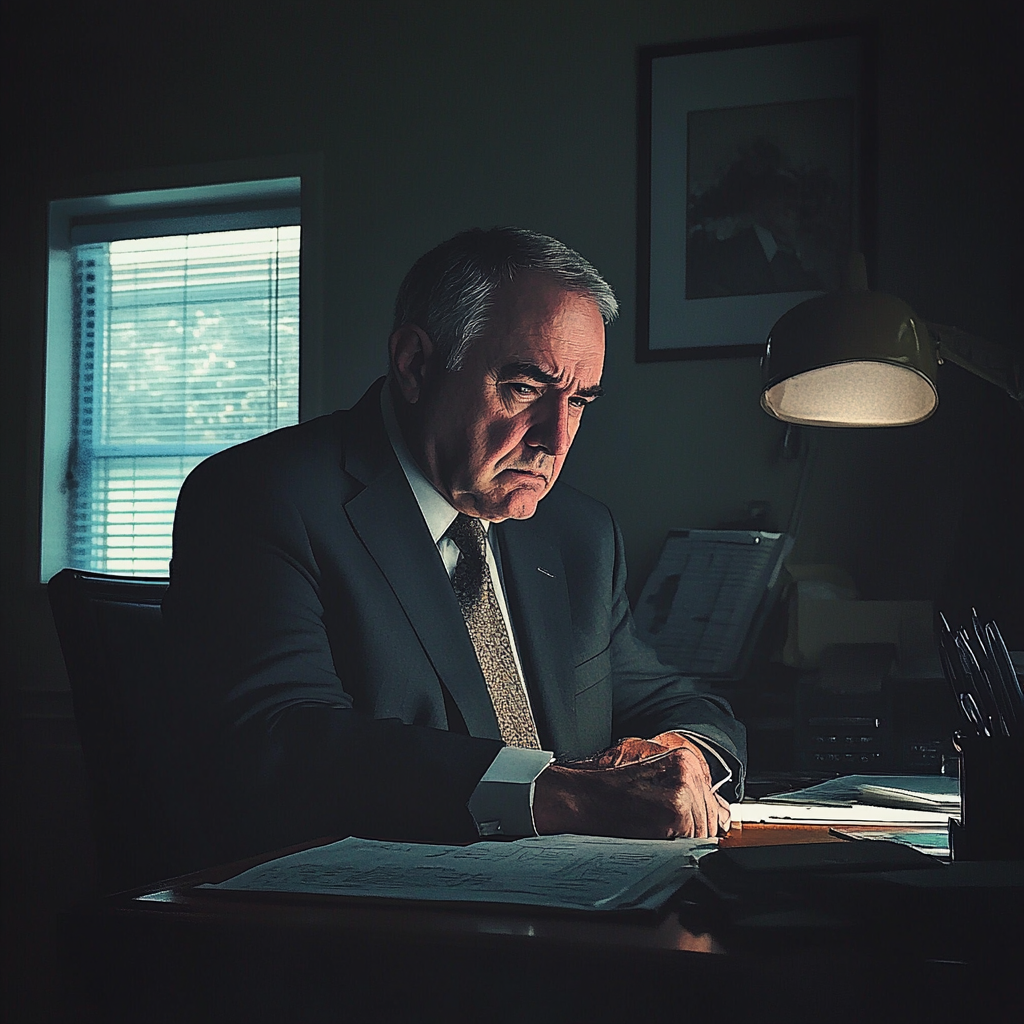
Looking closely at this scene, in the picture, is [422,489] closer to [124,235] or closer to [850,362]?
[850,362]

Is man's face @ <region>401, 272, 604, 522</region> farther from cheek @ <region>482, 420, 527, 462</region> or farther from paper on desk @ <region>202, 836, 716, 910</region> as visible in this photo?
paper on desk @ <region>202, 836, 716, 910</region>

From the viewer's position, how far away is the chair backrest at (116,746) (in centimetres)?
132

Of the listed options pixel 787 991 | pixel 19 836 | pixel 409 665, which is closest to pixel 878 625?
pixel 409 665

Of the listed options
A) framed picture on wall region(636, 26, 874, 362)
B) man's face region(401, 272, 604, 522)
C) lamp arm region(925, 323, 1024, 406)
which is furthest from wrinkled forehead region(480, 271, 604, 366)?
framed picture on wall region(636, 26, 874, 362)

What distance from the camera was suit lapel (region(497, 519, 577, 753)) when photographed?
1.71 metres

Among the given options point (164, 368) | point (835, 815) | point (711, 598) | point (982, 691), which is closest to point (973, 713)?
point (982, 691)

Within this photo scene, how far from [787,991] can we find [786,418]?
1.29 m

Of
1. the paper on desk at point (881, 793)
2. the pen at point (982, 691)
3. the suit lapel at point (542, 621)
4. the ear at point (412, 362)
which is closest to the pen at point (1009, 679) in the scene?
the pen at point (982, 691)

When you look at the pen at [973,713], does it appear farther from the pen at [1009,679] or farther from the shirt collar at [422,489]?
the shirt collar at [422,489]

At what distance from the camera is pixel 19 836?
284 cm

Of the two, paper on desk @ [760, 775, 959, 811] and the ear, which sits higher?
the ear

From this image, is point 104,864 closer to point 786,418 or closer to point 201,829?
point 201,829

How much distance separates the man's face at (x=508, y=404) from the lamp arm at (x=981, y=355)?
0.56 meters

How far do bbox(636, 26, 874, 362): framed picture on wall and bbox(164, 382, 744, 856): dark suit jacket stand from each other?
0.76 m
